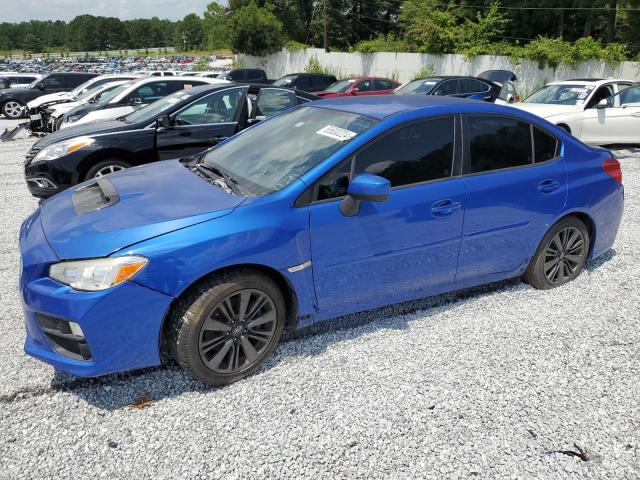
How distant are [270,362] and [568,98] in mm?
10069

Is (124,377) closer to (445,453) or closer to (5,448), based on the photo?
(5,448)

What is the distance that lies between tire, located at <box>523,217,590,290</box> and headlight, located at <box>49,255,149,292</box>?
310cm

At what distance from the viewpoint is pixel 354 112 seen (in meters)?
3.72

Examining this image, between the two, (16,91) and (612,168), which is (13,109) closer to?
(16,91)

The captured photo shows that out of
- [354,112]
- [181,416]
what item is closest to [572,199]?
[354,112]

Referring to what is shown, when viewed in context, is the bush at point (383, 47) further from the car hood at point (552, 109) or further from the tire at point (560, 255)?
the tire at point (560, 255)

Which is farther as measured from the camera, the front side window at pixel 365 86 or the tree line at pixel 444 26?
the tree line at pixel 444 26

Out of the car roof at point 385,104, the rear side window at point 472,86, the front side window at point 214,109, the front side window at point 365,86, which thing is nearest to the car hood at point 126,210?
the car roof at point 385,104

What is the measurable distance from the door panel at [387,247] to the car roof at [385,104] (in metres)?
0.58

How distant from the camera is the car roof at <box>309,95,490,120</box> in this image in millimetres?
3668

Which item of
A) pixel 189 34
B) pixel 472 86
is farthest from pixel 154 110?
pixel 189 34

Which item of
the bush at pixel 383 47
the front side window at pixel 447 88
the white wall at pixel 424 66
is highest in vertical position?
the bush at pixel 383 47

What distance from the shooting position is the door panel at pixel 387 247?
3.21 m

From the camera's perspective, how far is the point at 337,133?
3492 millimetres
